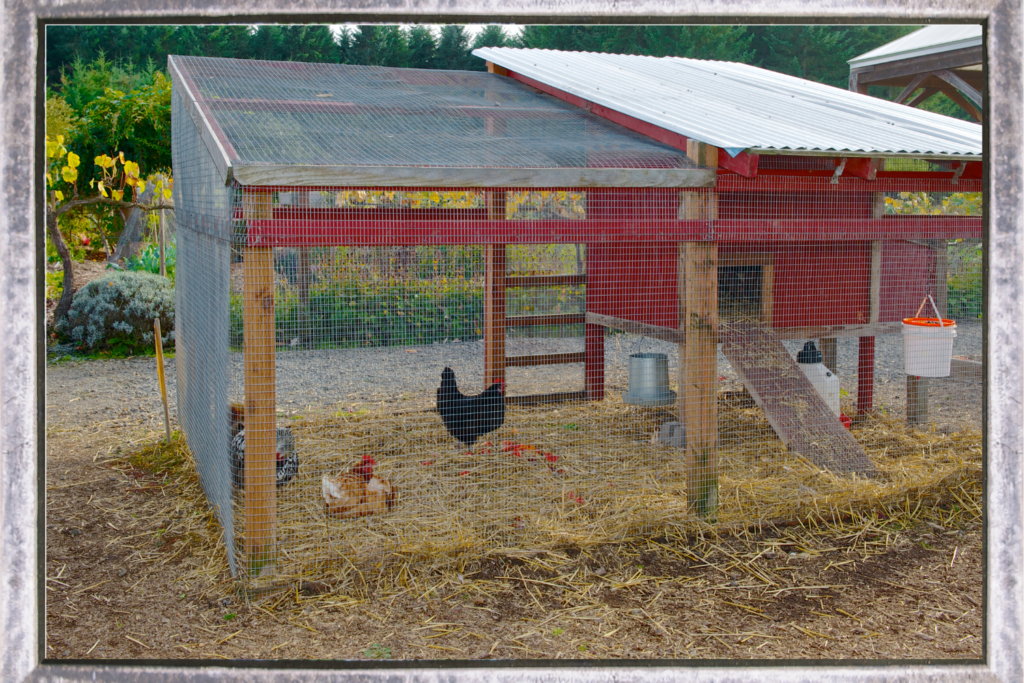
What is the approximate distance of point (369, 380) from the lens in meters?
7.65

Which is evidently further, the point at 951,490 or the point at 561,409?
the point at 561,409

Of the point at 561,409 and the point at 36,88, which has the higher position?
the point at 36,88

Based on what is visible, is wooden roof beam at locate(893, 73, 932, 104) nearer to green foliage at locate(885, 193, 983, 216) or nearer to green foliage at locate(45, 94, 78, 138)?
green foliage at locate(885, 193, 983, 216)

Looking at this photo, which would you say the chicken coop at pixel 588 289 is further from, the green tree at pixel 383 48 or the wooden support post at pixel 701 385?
the green tree at pixel 383 48

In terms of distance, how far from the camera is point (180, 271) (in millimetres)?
5352

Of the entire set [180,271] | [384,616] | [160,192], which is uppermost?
[160,192]

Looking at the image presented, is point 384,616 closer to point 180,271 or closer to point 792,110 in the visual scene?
point 180,271

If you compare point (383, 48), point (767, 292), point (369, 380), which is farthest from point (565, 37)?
point (767, 292)

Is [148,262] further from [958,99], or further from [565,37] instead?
[958,99]

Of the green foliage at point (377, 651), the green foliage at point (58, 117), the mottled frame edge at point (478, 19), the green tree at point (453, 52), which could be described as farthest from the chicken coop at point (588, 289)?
the green tree at point (453, 52)

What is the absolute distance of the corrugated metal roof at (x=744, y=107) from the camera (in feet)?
13.5

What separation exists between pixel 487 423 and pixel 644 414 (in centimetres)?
161

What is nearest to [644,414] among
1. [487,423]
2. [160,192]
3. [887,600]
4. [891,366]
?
[487,423]

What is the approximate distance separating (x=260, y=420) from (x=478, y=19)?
2.54m
